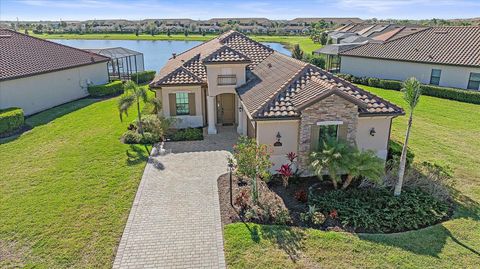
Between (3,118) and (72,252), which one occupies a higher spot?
(3,118)

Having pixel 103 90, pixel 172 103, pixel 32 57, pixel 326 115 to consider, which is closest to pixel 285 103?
pixel 326 115

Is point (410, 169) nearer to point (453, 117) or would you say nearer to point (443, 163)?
point (443, 163)

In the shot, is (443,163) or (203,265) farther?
(443,163)

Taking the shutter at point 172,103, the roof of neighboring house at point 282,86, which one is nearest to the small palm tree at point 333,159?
the roof of neighboring house at point 282,86

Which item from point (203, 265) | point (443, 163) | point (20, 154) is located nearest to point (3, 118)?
point (20, 154)

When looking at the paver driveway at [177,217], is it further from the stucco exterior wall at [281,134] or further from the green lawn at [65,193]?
the stucco exterior wall at [281,134]

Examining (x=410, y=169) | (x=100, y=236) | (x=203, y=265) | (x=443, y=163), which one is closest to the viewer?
(x=203, y=265)
